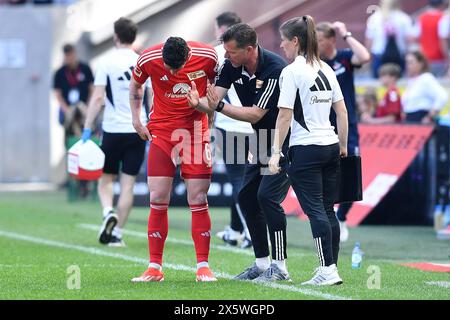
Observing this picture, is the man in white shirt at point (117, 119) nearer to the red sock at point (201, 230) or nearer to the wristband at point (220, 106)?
the red sock at point (201, 230)

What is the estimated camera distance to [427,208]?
52.1 ft

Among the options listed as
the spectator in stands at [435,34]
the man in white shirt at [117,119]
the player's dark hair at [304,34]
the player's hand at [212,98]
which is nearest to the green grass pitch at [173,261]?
the man in white shirt at [117,119]

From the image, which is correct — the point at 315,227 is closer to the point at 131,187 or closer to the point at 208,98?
the point at 208,98

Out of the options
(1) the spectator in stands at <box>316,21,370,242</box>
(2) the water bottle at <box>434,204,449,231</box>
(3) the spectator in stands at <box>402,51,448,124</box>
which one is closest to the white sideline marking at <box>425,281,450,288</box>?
(1) the spectator in stands at <box>316,21,370,242</box>

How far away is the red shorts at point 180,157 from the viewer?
31.8 feet

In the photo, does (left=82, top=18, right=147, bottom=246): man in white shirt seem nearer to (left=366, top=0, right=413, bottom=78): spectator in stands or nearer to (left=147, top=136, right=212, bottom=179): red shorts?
(left=147, top=136, right=212, bottom=179): red shorts

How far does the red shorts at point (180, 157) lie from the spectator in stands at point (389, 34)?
11613mm

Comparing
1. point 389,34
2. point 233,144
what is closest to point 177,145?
point 233,144

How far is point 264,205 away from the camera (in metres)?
9.66

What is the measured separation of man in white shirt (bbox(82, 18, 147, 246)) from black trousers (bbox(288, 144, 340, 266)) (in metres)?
3.88

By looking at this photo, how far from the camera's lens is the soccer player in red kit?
31.5 ft

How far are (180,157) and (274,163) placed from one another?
0.95m
